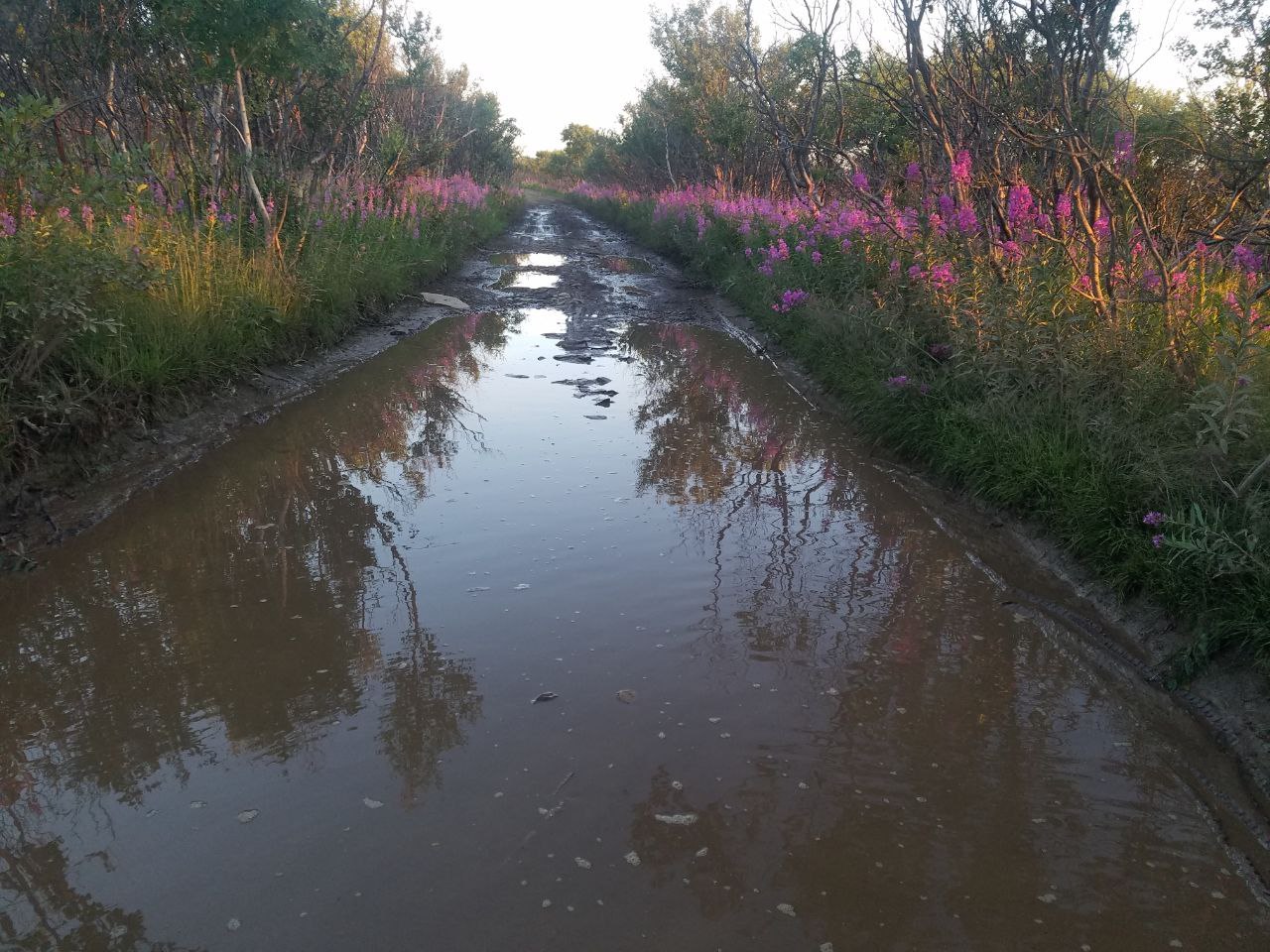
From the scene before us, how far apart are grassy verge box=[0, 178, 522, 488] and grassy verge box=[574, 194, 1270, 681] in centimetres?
508

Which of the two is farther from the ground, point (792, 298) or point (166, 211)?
point (166, 211)

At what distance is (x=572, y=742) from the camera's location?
282cm

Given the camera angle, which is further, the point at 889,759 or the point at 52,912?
the point at 889,759

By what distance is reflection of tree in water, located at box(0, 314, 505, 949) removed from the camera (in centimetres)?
256

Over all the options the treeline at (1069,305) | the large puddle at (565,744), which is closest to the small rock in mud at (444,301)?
the treeline at (1069,305)

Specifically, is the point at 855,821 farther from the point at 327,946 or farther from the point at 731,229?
the point at 731,229

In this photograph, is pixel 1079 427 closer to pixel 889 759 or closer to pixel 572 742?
pixel 889 759

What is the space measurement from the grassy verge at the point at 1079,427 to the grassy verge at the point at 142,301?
508 centimetres

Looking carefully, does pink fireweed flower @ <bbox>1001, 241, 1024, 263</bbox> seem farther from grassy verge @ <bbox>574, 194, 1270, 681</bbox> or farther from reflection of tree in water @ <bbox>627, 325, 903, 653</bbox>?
reflection of tree in water @ <bbox>627, 325, 903, 653</bbox>

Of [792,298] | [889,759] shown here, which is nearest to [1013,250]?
[792,298]

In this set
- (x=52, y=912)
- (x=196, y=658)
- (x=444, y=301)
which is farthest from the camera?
(x=444, y=301)

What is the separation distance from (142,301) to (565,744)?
4.78m

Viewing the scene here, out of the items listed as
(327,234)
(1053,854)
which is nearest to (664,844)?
(1053,854)

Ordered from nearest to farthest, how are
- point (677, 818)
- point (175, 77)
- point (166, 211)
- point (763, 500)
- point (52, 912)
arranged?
1. point (52, 912)
2. point (677, 818)
3. point (763, 500)
4. point (166, 211)
5. point (175, 77)
